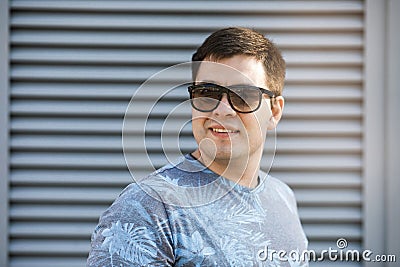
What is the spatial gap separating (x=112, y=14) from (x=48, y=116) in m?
0.58

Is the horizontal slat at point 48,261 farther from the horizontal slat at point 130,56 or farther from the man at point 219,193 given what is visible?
the man at point 219,193

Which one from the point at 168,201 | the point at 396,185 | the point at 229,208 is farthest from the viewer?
the point at 396,185

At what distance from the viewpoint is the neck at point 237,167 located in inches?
76.9

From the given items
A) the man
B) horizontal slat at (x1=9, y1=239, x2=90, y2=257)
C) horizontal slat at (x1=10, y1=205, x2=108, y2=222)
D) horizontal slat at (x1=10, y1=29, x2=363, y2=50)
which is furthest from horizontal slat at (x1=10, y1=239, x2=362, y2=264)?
the man

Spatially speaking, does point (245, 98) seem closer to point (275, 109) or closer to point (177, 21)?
point (275, 109)

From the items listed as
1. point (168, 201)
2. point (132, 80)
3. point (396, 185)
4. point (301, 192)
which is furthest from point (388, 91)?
point (168, 201)

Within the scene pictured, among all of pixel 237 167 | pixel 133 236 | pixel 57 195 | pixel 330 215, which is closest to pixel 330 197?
pixel 330 215

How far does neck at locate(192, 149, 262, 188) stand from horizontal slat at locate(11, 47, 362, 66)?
109cm

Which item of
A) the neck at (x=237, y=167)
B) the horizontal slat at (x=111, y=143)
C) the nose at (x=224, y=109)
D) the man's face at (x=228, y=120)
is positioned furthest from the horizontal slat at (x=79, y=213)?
the nose at (x=224, y=109)

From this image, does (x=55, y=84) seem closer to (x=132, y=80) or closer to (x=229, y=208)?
(x=132, y=80)

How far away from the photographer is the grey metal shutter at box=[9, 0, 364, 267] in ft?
9.92

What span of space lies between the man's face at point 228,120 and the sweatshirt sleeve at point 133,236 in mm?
296

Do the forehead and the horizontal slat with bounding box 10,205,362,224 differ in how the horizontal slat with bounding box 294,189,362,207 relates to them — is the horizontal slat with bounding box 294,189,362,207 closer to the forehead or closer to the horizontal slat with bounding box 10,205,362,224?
the horizontal slat with bounding box 10,205,362,224

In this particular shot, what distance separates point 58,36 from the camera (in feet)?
9.96
